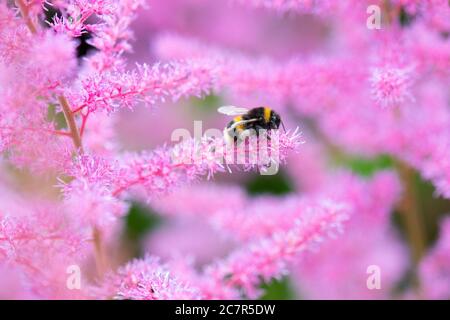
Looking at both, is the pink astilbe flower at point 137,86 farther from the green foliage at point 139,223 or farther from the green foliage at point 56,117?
the green foliage at point 139,223

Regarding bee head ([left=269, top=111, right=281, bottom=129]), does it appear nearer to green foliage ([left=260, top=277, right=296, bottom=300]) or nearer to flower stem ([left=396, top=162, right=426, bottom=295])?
flower stem ([left=396, top=162, right=426, bottom=295])

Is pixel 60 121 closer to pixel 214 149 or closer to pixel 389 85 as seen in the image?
pixel 214 149

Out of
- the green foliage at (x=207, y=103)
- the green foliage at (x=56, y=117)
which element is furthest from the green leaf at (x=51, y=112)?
the green foliage at (x=207, y=103)

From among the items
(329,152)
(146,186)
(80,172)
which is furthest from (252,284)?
(329,152)

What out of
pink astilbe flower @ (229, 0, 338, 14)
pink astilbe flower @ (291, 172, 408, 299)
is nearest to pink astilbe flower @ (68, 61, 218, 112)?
pink astilbe flower @ (229, 0, 338, 14)

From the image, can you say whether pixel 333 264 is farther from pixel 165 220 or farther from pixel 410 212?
pixel 165 220

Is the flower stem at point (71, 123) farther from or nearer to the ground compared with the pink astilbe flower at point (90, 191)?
farther from the ground

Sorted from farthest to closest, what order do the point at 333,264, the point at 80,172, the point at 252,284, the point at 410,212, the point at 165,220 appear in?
the point at 165,220
the point at 333,264
the point at 410,212
the point at 252,284
the point at 80,172
